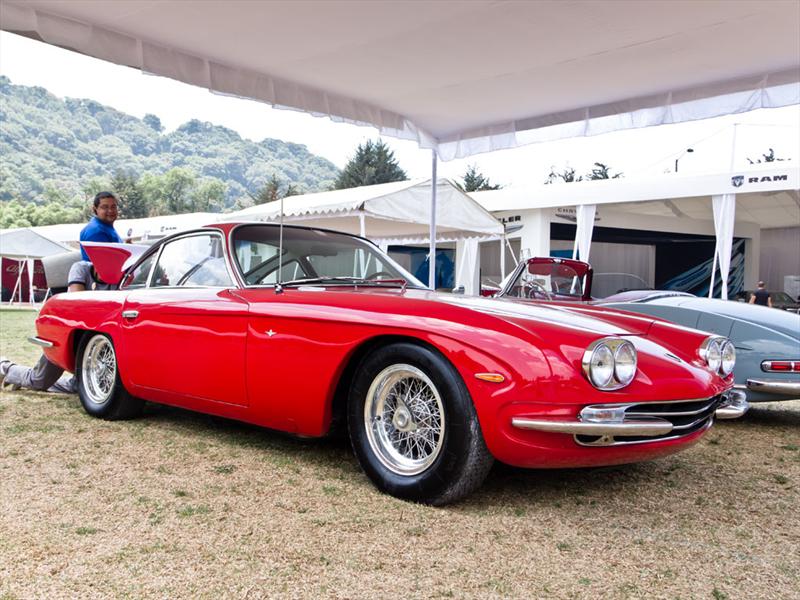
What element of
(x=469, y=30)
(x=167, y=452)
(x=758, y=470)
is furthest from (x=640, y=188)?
(x=167, y=452)

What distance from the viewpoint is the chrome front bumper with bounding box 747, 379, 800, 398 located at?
415cm

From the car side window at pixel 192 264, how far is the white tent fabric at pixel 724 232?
44.6 feet

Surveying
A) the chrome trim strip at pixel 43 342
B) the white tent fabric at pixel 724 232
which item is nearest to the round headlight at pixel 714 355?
the chrome trim strip at pixel 43 342

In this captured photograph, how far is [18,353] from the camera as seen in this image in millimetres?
7789

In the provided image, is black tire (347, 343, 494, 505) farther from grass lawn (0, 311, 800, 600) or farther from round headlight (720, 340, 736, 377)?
round headlight (720, 340, 736, 377)

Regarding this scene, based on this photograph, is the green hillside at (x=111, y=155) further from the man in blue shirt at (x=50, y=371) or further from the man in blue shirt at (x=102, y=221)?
the man in blue shirt at (x=50, y=371)

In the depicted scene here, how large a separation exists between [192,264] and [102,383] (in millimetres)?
1190

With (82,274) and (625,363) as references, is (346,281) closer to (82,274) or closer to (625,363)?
(625,363)

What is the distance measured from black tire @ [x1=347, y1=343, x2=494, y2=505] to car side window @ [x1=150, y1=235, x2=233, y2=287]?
120cm

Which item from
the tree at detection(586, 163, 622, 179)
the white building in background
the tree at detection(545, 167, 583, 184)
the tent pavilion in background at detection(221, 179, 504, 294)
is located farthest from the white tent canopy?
the tree at detection(545, 167, 583, 184)

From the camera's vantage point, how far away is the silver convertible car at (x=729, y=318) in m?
4.26

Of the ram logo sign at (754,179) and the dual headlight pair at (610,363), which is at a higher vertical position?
the ram logo sign at (754,179)

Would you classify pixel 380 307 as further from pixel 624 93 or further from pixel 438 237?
pixel 438 237

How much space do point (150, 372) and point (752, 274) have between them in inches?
985
